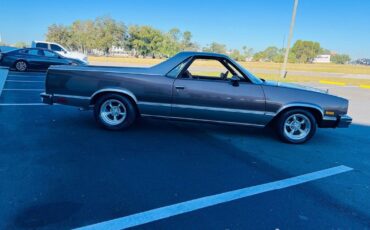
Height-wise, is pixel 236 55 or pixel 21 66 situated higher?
pixel 236 55

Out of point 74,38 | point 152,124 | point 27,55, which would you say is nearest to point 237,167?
point 152,124

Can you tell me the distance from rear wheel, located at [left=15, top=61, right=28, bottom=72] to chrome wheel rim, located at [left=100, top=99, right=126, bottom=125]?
12966 millimetres

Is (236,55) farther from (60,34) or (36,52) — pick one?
(36,52)

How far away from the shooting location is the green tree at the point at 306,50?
378ft

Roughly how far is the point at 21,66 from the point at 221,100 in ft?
48.0

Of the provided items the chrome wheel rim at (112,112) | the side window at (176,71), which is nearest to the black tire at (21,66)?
the chrome wheel rim at (112,112)

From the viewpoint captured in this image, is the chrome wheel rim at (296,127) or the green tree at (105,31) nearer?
the chrome wheel rim at (296,127)

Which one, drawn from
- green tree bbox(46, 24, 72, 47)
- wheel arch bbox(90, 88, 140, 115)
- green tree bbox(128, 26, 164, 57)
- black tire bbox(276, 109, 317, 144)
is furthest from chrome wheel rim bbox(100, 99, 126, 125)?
green tree bbox(46, 24, 72, 47)

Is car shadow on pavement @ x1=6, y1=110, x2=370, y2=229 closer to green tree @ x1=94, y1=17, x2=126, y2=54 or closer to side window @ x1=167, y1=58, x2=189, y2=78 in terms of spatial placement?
side window @ x1=167, y1=58, x2=189, y2=78

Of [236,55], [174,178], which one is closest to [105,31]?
[236,55]

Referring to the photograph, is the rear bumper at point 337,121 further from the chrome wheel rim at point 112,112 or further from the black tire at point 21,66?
the black tire at point 21,66

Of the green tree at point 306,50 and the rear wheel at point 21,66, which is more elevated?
the green tree at point 306,50

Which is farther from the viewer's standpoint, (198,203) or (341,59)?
(341,59)

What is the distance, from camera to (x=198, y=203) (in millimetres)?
3025
